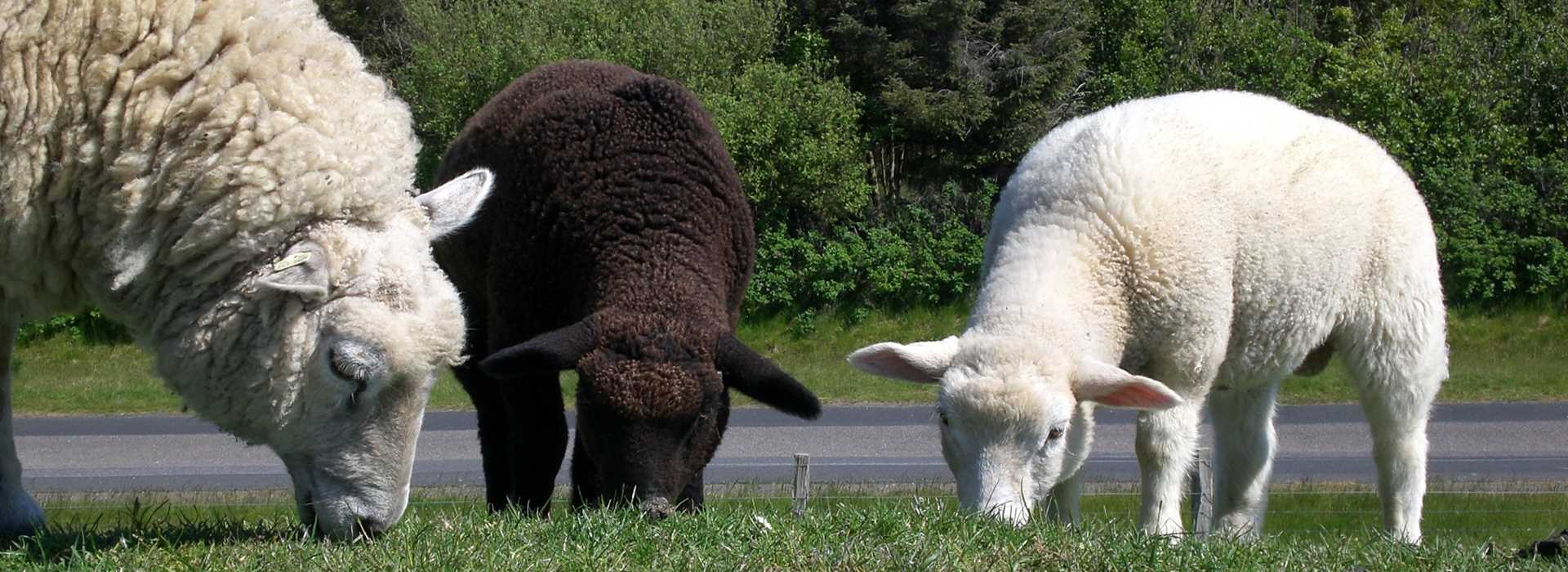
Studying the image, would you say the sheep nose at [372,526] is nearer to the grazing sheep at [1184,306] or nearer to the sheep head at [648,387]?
the sheep head at [648,387]

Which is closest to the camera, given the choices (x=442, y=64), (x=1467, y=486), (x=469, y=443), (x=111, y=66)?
(x=111, y=66)

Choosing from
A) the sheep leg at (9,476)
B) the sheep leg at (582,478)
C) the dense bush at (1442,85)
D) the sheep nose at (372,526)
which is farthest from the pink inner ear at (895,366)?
the dense bush at (1442,85)

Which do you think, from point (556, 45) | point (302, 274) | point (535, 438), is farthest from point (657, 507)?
point (556, 45)

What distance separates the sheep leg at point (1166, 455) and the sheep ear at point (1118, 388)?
0.69 metres

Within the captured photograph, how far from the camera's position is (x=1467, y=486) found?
12812mm

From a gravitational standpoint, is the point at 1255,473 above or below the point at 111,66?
below

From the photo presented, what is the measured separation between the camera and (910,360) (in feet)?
22.5

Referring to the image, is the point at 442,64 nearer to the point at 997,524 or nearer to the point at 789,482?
the point at 789,482

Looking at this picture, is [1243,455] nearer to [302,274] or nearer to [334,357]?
[334,357]

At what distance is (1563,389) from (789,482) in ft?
40.4

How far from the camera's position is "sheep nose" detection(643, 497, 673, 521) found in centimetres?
591

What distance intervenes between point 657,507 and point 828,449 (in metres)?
11.3

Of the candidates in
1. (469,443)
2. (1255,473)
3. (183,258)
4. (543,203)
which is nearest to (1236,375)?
(1255,473)

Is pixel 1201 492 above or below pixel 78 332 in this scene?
above
